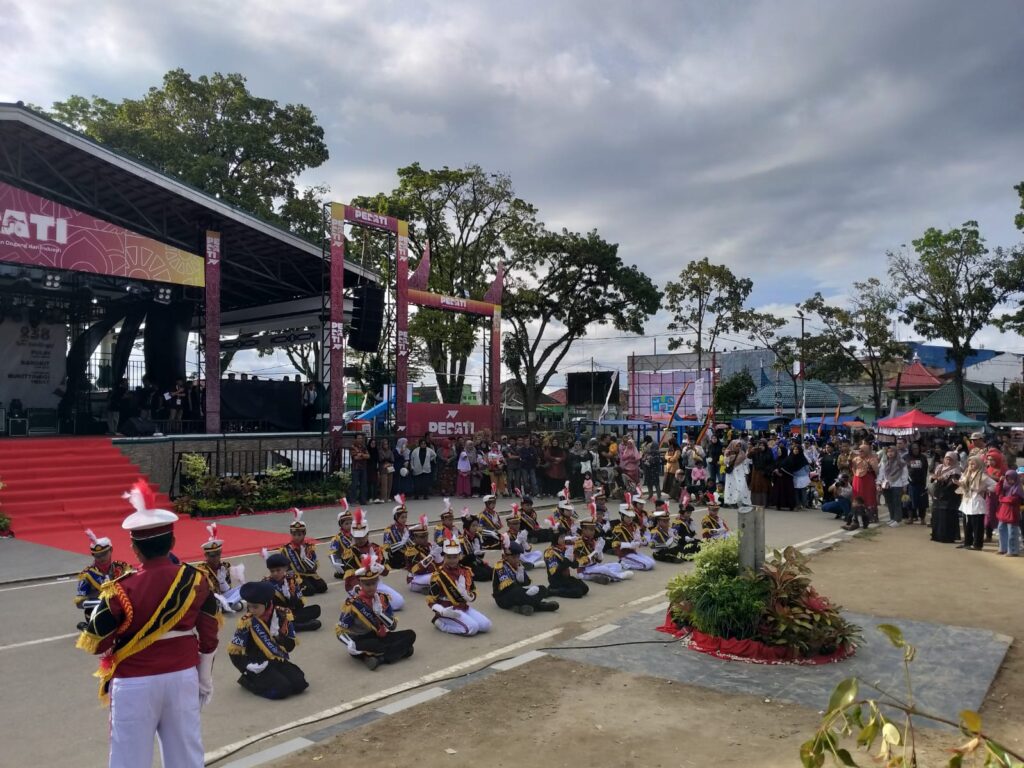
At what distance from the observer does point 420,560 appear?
10578mm

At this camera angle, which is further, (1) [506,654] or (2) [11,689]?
(1) [506,654]

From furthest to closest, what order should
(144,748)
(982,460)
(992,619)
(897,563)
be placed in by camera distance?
(982,460), (897,563), (992,619), (144,748)

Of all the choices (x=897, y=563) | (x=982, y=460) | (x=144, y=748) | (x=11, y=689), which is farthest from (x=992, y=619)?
(x=11, y=689)

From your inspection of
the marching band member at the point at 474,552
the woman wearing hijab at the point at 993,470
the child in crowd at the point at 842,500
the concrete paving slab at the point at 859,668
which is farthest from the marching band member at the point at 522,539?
the child in crowd at the point at 842,500

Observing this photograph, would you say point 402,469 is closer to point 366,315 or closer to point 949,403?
point 366,315

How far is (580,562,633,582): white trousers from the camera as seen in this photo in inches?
440

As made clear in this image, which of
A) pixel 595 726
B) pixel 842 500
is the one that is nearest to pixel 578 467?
pixel 842 500

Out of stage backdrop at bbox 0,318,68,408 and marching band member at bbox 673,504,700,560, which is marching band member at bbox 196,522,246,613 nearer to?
marching band member at bbox 673,504,700,560

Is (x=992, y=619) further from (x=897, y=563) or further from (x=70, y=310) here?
(x=70, y=310)

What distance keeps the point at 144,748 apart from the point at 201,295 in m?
21.9

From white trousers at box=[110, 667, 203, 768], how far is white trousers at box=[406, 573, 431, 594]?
6237mm

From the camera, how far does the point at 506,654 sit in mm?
7621

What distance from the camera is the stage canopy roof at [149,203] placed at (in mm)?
19208

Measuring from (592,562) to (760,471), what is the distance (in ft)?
28.4
